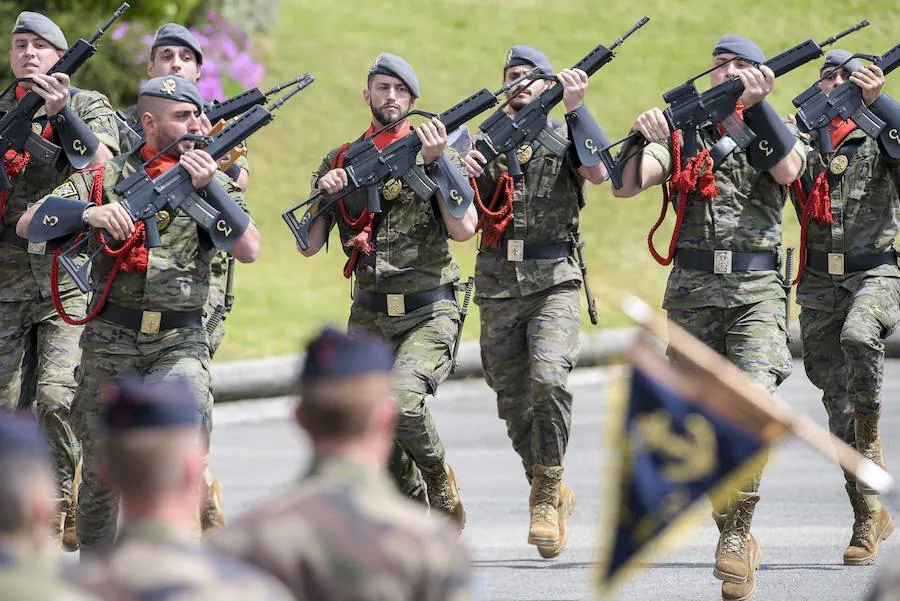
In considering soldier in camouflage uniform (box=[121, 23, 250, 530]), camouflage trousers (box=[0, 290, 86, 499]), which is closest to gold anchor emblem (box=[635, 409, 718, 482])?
camouflage trousers (box=[0, 290, 86, 499])

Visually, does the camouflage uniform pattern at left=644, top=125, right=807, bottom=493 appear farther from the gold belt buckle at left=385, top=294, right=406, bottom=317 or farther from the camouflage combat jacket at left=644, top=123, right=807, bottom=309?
the gold belt buckle at left=385, top=294, right=406, bottom=317

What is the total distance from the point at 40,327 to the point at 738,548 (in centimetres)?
362

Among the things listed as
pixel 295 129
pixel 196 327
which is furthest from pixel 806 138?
pixel 295 129

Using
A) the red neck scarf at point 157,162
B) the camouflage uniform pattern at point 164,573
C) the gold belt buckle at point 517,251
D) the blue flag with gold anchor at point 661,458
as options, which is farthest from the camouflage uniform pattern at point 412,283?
the camouflage uniform pattern at point 164,573

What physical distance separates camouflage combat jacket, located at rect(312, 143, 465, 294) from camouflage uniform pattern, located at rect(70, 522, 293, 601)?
544cm

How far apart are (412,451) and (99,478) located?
5.11 ft

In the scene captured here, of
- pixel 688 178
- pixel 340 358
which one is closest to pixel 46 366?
pixel 688 178

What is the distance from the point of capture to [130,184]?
27.6 ft

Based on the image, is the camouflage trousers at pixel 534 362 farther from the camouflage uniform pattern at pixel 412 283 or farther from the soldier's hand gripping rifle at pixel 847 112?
the soldier's hand gripping rifle at pixel 847 112

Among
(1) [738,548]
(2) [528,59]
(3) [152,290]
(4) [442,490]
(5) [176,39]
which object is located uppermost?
(5) [176,39]

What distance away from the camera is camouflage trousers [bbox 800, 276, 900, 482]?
372 inches

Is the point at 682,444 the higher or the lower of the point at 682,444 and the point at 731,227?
the lower

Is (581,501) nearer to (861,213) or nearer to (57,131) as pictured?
(861,213)

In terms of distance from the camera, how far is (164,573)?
3.82 m
